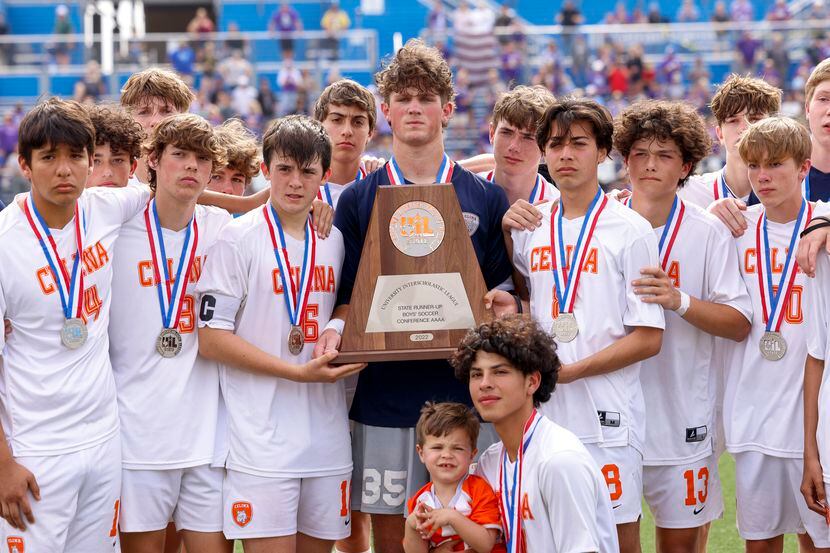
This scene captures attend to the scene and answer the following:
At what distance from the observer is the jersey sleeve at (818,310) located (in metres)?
4.08

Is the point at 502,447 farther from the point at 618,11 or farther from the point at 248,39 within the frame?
A: the point at 618,11

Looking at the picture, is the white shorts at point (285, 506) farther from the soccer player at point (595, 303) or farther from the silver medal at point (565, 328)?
the silver medal at point (565, 328)

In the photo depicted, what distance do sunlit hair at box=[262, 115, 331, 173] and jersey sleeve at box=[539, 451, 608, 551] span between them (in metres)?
1.52

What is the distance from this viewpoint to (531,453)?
3.68 meters

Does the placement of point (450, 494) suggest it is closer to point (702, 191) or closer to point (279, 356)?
point (279, 356)

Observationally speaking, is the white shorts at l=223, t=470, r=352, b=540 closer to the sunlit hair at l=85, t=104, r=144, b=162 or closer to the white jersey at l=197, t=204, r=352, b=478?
the white jersey at l=197, t=204, r=352, b=478

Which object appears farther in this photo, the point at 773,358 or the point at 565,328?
the point at 773,358

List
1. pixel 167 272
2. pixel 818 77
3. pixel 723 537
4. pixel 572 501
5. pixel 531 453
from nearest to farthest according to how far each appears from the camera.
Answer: pixel 572 501
pixel 531 453
pixel 167 272
pixel 818 77
pixel 723 537

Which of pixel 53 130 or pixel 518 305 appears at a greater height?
pixel 53 130

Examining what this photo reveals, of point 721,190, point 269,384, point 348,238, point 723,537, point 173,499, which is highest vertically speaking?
point 721,190

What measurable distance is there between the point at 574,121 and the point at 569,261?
0.54m

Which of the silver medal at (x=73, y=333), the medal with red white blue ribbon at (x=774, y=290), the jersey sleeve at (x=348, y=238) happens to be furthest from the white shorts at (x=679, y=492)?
the silver medal at (x=73, y=333)

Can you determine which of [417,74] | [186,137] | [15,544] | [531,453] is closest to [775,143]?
[417,74]

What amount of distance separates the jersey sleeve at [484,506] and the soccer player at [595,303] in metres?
0.42
